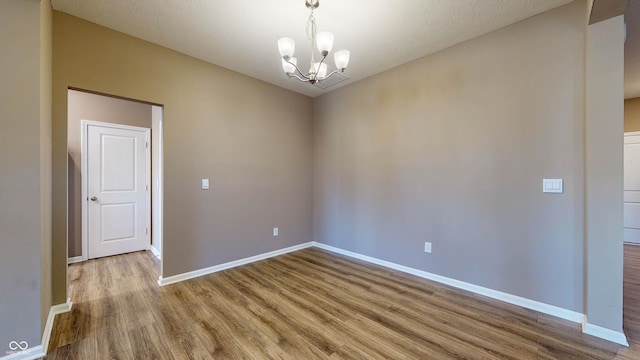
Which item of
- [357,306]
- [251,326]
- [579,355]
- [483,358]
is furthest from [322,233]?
[579,355]

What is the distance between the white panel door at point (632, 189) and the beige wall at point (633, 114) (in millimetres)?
192

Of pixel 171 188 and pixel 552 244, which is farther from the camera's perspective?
pixel 171 188

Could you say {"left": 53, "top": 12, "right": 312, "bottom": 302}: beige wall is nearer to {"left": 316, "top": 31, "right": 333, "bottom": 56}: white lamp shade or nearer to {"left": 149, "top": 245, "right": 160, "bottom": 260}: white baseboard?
{"left": 149, "top": 245, "right": 160, "bottom": 260}: white baseboard

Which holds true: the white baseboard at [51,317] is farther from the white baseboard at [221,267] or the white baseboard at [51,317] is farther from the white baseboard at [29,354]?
the white baseboard at [221,267]

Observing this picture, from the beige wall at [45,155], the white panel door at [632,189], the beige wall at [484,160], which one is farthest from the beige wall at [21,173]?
the white panel door at [632,189]

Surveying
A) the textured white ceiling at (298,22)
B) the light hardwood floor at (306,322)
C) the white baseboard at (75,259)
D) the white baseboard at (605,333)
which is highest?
the textured white ceiling at (298,22)

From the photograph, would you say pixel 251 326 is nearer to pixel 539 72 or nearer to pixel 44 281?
pixel 44 281

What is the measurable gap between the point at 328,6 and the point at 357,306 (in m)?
2.80

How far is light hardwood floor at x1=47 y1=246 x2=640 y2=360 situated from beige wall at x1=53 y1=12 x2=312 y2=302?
527 mm

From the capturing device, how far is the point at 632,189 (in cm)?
461

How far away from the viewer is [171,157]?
301cm

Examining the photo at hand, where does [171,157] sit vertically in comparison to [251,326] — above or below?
above

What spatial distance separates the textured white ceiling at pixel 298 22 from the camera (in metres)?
2.21

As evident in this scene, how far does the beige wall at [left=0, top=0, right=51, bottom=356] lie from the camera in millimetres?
1646
